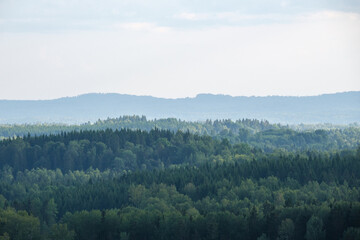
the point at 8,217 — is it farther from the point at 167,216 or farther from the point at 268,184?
the point at 268,184

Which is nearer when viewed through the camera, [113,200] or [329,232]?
[329,232]

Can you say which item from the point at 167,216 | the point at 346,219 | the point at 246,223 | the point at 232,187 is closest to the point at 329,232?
the point at 346,219

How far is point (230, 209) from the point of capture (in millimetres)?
160750

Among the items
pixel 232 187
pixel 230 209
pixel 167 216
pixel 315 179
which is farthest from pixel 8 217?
pixel 315 179

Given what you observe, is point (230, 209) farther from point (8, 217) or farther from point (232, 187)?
point (8, 217)

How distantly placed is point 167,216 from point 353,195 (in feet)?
127

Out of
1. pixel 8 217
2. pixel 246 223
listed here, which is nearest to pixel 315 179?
pixel 246 223

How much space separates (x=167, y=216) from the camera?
5773 inches

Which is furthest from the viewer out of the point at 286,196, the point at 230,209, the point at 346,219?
the point at 286,196

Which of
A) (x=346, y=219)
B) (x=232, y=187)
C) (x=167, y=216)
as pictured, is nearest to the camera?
(x=346, y=219)

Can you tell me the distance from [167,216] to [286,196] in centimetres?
3299

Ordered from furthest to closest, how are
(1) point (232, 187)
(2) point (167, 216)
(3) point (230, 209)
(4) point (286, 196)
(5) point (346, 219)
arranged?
(1) point (232, 187)
(4) point (286, 196)
(3) point (230, 209)
(2) point (167, 216)
(5) point (346, 219)

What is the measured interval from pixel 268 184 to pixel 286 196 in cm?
1797

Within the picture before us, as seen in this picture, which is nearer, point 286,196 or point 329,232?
point 329,232
